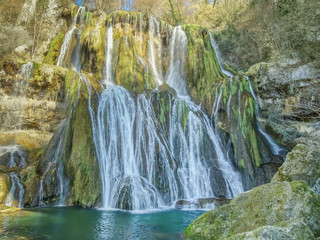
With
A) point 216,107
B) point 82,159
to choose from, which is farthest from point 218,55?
point 82,159

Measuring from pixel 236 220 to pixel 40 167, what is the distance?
9311mm

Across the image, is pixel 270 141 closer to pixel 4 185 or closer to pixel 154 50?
pixel 154 50

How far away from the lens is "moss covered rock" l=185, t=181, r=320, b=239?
4.34 m

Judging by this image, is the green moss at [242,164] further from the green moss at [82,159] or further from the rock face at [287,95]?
the green moss at [82,159]

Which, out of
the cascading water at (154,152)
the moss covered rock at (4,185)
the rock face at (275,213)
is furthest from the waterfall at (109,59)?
the rock face at (275,213)

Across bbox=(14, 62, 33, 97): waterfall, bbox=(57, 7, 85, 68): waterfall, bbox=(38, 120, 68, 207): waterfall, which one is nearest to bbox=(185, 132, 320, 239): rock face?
bbox=(38, 120, 68, 207): waterfall

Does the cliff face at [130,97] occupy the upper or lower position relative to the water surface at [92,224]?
upper

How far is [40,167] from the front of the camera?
11703 millimetres

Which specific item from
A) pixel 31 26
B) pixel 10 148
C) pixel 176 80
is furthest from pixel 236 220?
pixel 31 26

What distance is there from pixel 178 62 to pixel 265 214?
56.2 feet

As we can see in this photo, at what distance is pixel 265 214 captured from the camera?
4.88 meters

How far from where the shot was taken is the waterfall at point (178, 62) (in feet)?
64.9

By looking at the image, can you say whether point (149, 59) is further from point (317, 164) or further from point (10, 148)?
point (317, 164)

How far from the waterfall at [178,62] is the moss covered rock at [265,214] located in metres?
13.7
